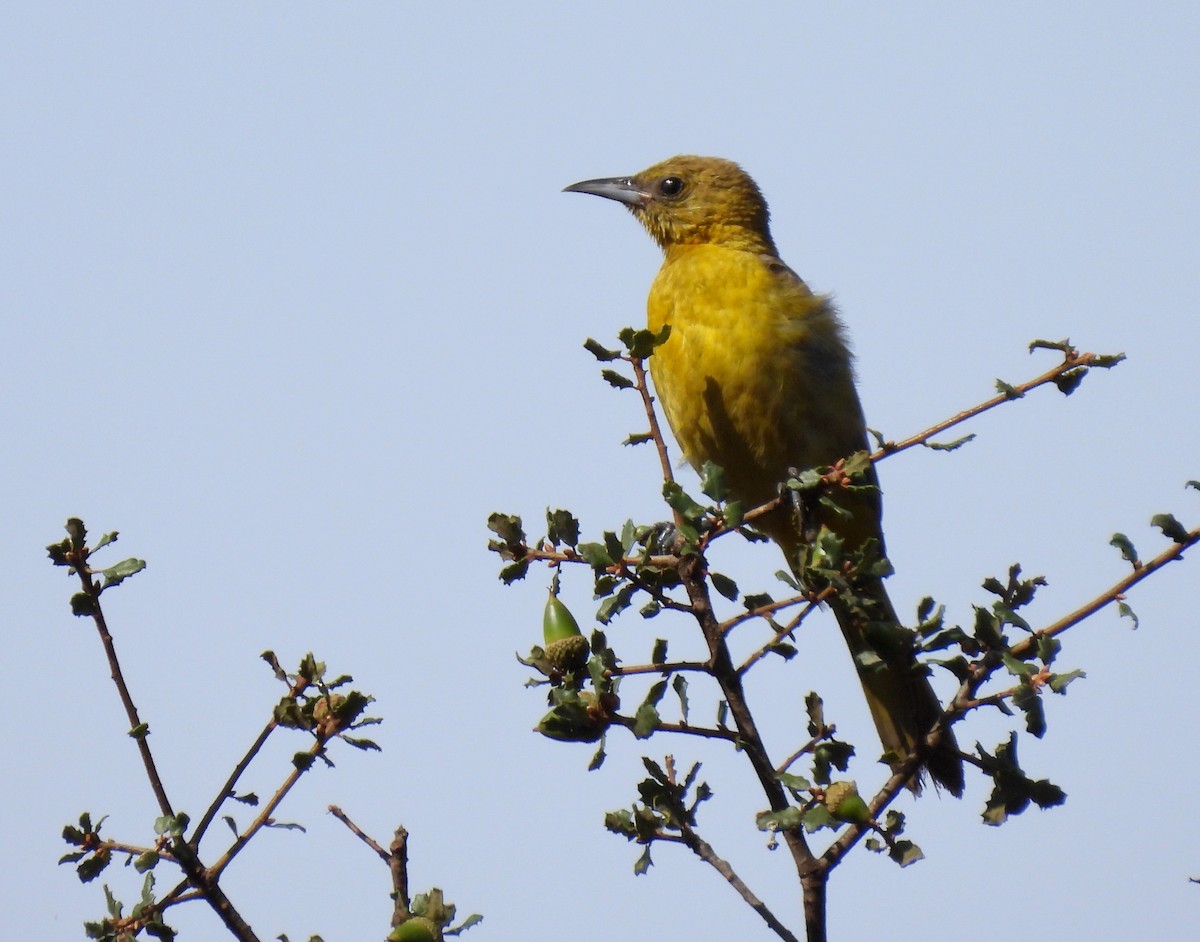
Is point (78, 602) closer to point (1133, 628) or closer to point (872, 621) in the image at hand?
point (872, 621)

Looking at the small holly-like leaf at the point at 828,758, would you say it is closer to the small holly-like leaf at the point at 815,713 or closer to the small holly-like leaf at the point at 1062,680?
the small holly-like leaf at the point at 815,713

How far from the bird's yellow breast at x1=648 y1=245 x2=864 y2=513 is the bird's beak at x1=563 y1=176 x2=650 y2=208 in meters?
1.07

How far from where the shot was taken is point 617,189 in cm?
609

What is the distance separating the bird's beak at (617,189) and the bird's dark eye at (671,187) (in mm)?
73

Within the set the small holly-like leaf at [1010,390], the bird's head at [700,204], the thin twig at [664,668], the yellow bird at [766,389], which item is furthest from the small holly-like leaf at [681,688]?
the bird's head at [700,204]

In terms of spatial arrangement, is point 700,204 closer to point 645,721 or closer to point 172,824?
point 645,721

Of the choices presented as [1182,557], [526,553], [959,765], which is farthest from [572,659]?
[959,765]

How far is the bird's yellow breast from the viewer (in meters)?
4.56

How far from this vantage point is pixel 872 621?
268cm

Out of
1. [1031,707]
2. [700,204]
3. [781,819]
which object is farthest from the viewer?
[700,204]

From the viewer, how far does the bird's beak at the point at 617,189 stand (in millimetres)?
5914

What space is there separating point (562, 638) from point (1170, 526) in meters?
1.12

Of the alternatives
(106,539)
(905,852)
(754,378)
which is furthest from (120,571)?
(754,378)

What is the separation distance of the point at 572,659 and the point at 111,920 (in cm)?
91
